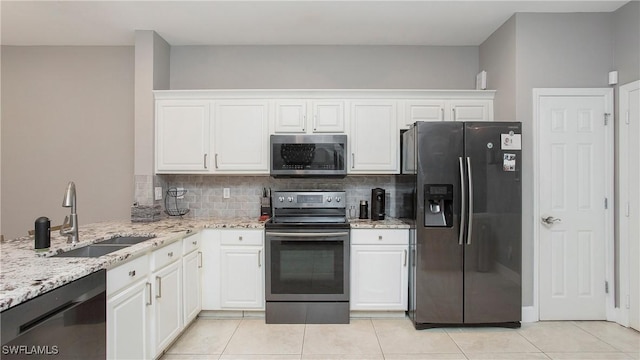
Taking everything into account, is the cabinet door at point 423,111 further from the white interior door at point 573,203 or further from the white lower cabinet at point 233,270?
the white lower cabinet at point 233,270

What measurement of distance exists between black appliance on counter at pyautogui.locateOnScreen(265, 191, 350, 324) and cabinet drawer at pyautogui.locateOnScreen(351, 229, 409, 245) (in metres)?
0.11

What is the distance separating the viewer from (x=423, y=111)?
3314 millimetres

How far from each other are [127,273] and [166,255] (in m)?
0.50

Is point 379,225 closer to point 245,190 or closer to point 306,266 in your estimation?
point 306,266

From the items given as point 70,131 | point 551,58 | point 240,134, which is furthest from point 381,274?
point 70,131

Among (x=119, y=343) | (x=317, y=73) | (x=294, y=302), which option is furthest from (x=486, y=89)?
(x=119, y=343)

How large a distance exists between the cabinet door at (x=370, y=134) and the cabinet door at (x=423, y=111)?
0.13m

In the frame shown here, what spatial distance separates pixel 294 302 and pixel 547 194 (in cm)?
244

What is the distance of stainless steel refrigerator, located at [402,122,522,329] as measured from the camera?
274 cm

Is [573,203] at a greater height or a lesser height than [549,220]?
greater

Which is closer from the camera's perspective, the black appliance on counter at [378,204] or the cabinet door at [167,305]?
the cabinet door at [167,305]

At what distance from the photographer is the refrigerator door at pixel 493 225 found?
2.74 metres

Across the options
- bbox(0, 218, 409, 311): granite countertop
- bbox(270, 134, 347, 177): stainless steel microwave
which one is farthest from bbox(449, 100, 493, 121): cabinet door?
bbox(0, 218, 409, 311): granite countertop

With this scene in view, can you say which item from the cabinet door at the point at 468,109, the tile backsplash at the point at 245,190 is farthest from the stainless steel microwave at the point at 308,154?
the cabinet door at the point at 468,109
